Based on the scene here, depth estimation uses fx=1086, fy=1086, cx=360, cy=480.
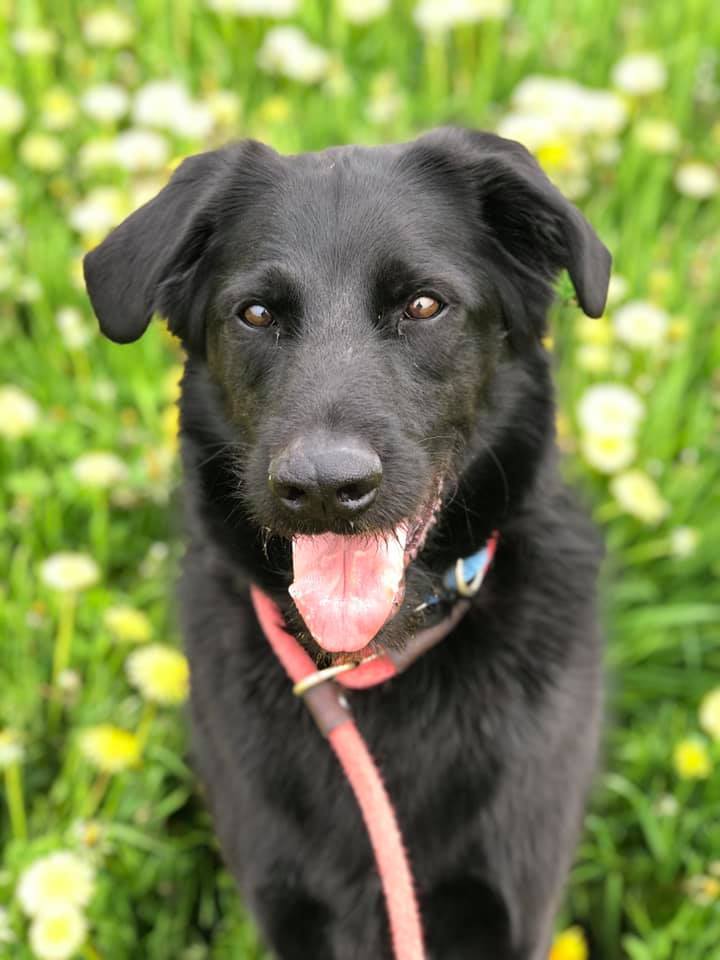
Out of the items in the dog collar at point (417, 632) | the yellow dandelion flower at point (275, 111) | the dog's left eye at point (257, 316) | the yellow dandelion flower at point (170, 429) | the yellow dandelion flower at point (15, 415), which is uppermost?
the dog's left eye at point (257, 316)

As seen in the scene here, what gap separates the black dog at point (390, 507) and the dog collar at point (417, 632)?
0.09 ft

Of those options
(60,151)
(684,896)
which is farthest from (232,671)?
(60,151)

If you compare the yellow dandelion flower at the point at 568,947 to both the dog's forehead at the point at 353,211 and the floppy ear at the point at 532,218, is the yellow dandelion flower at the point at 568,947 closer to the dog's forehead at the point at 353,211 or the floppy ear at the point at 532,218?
the floppy ear at the point at 532,218

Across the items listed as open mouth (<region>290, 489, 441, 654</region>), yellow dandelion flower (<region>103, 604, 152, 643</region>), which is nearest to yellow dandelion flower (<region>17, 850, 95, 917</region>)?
yellow dandelion flower (<region>103, 604, 152, 643</region>)

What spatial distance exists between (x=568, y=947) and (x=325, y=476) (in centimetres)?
136

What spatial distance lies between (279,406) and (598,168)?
7.29 ft

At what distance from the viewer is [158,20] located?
3990 mm

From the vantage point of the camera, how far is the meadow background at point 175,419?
2414 mm

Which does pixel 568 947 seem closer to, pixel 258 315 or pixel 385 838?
pixel 385 838

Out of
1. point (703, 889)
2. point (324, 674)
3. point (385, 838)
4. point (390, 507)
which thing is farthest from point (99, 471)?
point (703, 889)

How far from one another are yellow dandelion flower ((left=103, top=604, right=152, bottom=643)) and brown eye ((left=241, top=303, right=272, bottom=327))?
0.94m

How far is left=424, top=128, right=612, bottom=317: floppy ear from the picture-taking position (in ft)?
5.70

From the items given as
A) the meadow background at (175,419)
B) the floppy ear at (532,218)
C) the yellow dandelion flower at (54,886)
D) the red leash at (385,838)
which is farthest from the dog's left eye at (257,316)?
the yellow dandelion flower at (54,886)

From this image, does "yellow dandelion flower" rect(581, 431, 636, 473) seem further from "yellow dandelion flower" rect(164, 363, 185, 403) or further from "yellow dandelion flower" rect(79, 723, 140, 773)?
"yellow dandelion flower" rect(79, 723, 140, 773)
